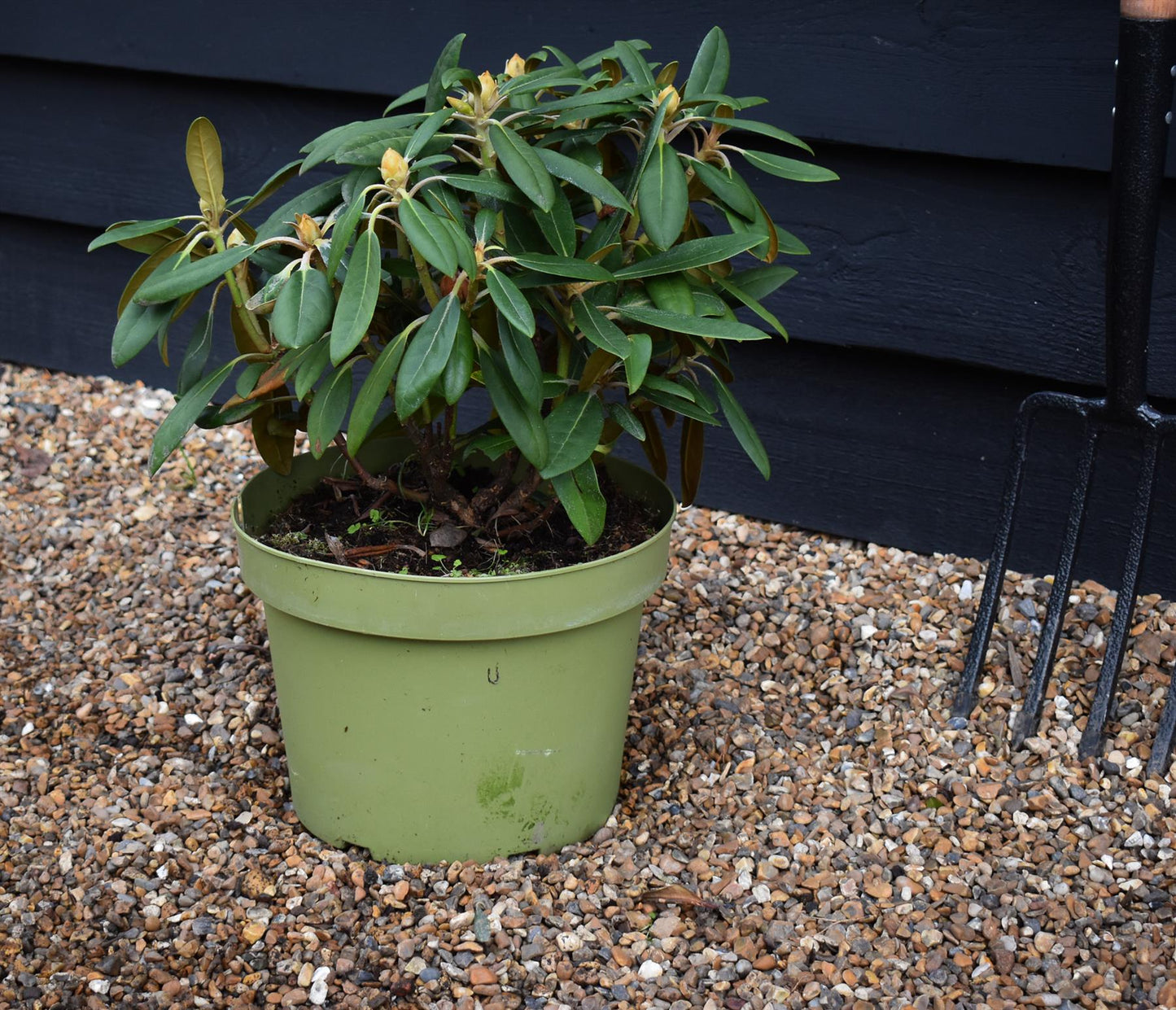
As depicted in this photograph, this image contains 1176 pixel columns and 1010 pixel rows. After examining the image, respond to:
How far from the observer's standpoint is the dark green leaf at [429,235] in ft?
3.82

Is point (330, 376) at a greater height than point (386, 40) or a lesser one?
lesser

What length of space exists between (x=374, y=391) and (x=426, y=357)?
10 cm

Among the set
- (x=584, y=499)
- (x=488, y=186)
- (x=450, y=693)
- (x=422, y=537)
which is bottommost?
(x=450, y=693)

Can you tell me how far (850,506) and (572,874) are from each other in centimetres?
97

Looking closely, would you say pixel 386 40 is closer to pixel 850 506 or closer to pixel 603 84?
pixel 603 84

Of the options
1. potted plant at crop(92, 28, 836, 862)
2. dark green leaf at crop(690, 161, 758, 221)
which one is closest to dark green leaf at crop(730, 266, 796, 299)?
potted plant at crop(92, 28, 836, 862)

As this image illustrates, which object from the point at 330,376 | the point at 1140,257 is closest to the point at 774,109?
the point at 1140,257

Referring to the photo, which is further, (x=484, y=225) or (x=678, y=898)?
(x=678, y=898)

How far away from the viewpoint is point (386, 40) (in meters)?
2.22

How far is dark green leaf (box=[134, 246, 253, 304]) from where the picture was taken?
1.24 m

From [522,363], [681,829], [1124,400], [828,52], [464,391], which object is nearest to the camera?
[522,363]

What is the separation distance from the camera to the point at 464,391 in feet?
4.55

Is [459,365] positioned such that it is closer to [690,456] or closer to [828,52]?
[690,456]

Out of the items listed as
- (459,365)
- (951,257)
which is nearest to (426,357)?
(459,365)
